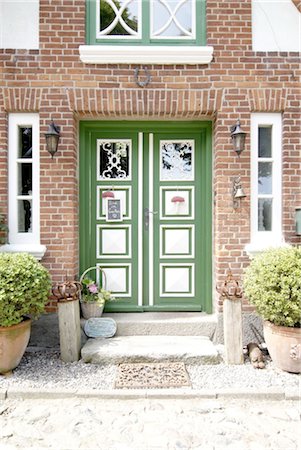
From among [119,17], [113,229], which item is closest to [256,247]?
[113,229]

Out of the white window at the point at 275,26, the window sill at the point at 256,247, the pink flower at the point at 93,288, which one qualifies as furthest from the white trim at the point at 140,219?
the white window at the point at 275,26

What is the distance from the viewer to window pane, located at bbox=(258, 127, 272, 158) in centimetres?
429

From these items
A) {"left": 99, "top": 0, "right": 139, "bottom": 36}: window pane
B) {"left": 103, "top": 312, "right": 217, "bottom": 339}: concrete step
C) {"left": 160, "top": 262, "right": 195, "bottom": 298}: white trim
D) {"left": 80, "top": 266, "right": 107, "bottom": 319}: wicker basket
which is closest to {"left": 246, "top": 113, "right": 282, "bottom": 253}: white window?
{"left": 160, "top": 262, "right": 195, "bottom": 298}: white trim

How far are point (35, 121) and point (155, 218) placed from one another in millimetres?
1920

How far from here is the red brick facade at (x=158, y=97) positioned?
408cm

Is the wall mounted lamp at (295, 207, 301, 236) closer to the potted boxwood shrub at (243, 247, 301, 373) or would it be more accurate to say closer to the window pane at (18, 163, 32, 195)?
the potted boxwood shrub at (243, 247, 301, 373)

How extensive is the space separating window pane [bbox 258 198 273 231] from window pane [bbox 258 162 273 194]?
5.0 inches

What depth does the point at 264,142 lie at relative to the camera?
429 cm

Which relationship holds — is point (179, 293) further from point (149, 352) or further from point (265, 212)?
point (265, 212)

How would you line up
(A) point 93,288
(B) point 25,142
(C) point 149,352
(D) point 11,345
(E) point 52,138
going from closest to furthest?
(D) point 11,345 < (C) point 149,352 < (E) point 52,138 < (A) point 93,288 < (B) point 25,142

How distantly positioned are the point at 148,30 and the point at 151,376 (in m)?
3.99

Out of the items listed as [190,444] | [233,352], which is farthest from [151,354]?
[190,444]

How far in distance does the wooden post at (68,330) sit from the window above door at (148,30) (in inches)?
114

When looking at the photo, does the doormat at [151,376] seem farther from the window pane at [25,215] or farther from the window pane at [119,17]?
the window pane at [119,17]
